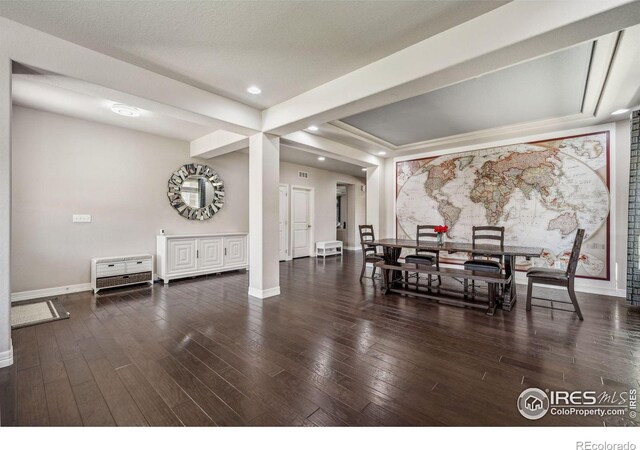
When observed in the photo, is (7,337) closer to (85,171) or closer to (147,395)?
(147,395)

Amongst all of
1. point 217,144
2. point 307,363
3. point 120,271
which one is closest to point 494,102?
point 307,363

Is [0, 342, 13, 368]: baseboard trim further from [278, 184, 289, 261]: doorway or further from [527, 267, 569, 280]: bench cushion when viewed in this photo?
[278, 184, 289, 261]: doorway

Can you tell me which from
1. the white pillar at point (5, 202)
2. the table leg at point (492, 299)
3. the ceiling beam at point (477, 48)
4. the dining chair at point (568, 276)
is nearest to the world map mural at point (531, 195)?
the dining chair at point (568, 276)

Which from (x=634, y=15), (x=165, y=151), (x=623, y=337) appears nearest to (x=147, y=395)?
(x=634, y=15)

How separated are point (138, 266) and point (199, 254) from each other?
0.98 m

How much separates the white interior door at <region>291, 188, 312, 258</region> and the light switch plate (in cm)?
439

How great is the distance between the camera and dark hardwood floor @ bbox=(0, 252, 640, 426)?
1579mm

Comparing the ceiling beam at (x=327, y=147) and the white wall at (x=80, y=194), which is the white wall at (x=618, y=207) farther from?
the white wall at (x=80, y=194)

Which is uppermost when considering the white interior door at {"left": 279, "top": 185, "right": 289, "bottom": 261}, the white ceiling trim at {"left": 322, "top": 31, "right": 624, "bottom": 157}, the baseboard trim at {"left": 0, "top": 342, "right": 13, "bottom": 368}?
the white ceiling trim at {"left": 322, "top": 31, "right": 624, "bottom": 157}

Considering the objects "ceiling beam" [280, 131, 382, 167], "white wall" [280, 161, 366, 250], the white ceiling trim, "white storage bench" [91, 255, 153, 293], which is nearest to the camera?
the white ceiling trim

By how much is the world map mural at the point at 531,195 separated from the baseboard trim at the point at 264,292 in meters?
3.59

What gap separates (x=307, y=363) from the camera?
2.13m
